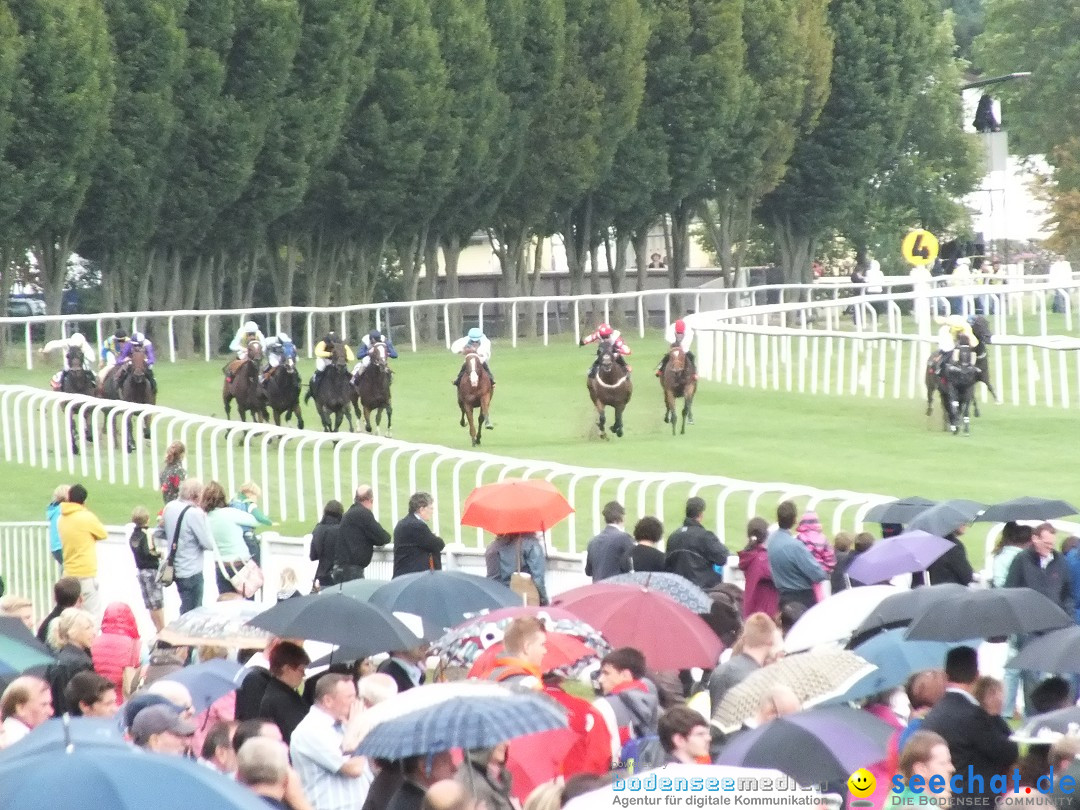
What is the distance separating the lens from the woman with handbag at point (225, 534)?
14.1m

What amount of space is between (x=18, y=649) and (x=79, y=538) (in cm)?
541

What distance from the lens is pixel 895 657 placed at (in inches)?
330

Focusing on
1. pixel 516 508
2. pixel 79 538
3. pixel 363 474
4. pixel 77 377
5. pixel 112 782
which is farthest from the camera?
pixel 77 377

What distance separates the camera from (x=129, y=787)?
5.28 meters

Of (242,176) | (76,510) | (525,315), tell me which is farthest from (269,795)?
(525,315)

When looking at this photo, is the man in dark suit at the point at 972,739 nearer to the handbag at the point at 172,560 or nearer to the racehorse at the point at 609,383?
the handbag at the point at 172,560

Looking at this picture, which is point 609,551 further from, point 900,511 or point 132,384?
point 132,384

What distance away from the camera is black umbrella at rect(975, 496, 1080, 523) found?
11484mm

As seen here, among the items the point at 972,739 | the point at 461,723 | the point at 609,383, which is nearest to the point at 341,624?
the point at 461,723

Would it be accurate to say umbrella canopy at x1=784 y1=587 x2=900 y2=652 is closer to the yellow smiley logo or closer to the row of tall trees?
the yellow smiley logo

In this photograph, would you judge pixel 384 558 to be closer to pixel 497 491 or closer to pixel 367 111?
pixel 497 491

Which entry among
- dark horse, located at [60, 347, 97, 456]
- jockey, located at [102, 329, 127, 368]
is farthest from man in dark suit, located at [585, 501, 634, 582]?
jockey, located at [102, 329, 127, 368]

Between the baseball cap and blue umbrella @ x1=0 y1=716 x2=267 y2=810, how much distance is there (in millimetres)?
1463

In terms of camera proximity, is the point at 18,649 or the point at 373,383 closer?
the point at 18,649
